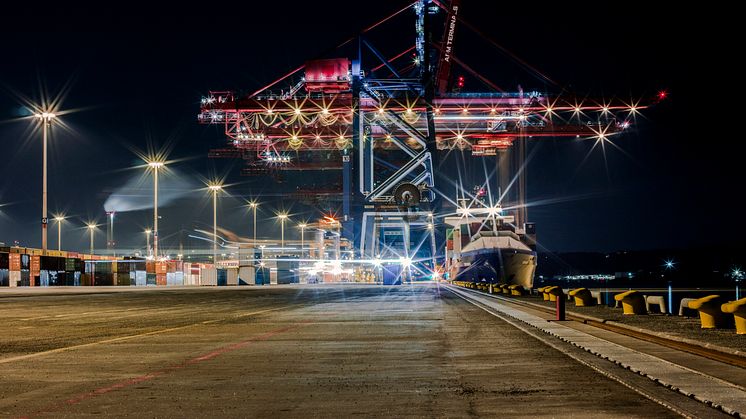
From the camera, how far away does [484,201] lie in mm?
91062

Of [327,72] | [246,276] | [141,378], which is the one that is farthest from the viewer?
[246,276]

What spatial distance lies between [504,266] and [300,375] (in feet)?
190

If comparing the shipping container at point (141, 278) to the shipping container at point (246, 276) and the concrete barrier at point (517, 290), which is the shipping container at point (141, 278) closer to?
the shipping container at point (246, 276)

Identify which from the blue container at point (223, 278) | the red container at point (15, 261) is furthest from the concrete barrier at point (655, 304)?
the blue container at point (223, 278)

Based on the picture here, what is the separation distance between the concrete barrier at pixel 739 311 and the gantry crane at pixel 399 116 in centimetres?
4186

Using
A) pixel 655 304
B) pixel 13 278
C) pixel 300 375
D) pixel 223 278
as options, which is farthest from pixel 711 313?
pixel 223 278

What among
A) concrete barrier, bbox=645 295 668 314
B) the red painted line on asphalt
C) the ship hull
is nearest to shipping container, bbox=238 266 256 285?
the ship hull

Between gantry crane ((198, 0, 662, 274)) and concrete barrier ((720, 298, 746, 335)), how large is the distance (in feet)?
137

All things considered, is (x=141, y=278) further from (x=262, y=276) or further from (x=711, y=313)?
(x=711, y=313)

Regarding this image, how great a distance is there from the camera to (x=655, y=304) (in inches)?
835

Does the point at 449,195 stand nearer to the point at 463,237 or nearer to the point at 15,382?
the point at 463,237

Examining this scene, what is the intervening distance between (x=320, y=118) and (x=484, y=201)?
1354 inches

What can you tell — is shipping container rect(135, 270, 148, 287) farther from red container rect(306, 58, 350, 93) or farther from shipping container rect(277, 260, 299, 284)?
red container rect(306, 58, 350, 93)

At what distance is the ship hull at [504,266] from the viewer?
2594 inches
